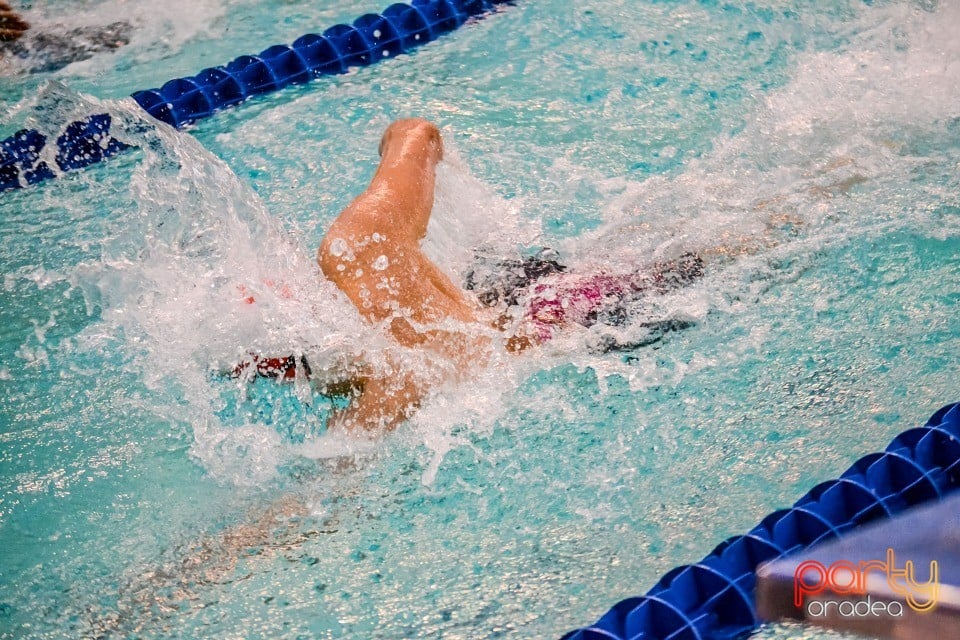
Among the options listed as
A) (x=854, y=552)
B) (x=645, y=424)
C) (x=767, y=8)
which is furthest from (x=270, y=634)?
(x=767, y=8)

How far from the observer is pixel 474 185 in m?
2.83

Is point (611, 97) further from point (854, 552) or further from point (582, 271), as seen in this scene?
point (854, 552)

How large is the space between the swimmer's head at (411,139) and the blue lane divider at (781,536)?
49.2 inches

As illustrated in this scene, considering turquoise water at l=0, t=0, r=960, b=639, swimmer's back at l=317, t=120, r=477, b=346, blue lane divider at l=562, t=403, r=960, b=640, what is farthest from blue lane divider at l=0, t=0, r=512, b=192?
blue lane divider at l=562, t=403, r=960, b=640

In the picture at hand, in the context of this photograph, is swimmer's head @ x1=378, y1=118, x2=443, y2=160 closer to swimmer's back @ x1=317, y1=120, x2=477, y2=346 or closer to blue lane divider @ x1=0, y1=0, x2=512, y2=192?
swimmer's back @ x1=317, y1=120, x2=477, y2=346

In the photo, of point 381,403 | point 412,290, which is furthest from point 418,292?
point 381,403

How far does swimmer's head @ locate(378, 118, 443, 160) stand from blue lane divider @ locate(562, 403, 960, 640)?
4.10 ft

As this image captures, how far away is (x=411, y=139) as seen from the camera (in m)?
2.44

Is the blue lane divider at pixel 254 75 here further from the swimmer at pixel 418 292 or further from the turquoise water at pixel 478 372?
the swimmer at pixel 418 292

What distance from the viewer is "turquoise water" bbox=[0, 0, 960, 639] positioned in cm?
188

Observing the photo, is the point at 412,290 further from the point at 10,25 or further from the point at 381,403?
the point at 10,25

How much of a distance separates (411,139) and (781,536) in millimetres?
1342

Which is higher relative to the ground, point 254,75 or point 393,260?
point 254,75

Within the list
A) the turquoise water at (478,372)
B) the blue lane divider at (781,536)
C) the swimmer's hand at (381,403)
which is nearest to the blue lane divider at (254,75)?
the turquoise water at (478,372)
